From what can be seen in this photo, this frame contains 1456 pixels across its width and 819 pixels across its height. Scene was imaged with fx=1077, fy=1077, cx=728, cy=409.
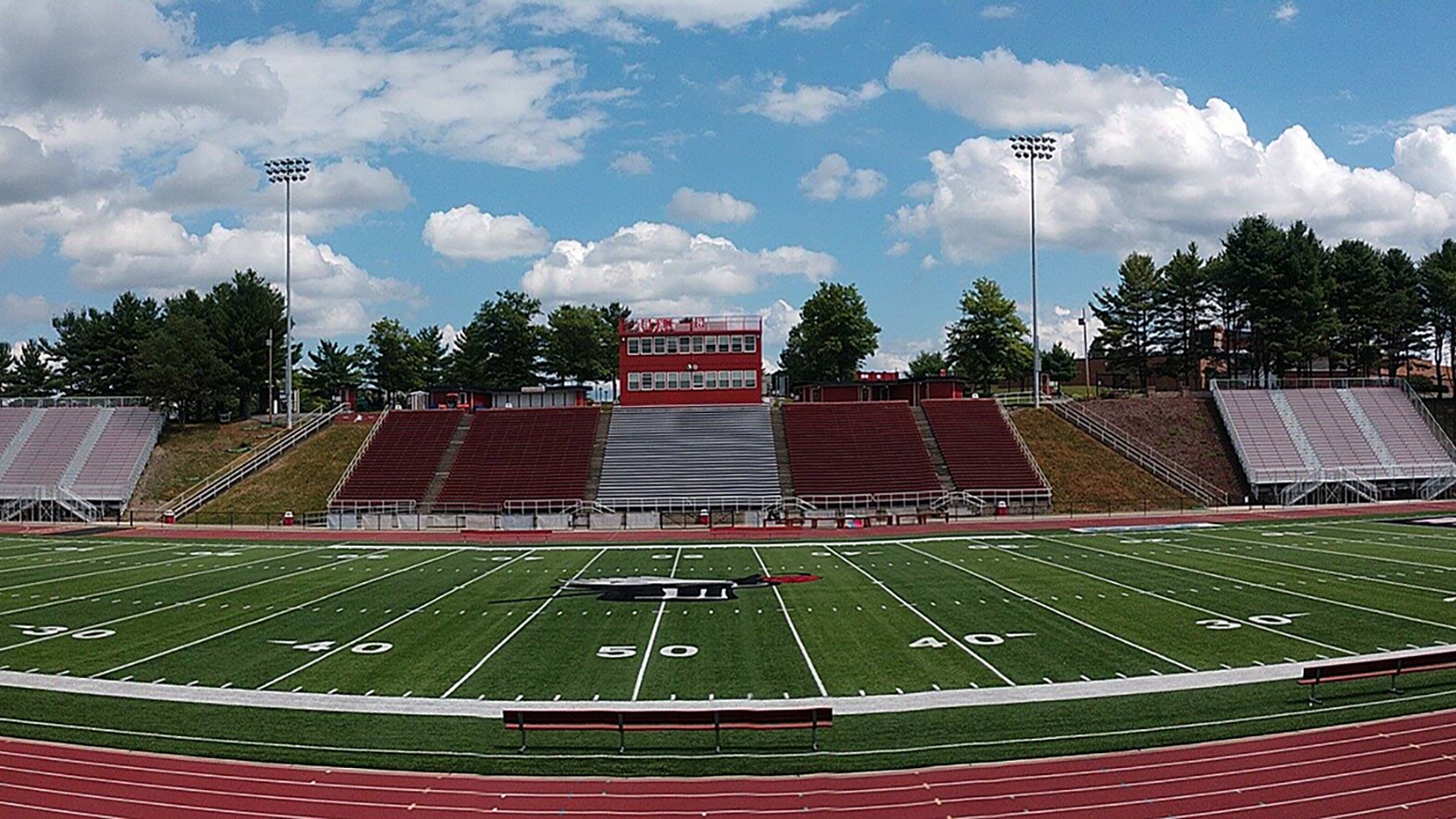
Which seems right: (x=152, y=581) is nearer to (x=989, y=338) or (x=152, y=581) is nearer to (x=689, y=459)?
(x=689, y=459)

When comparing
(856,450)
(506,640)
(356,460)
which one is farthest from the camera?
(356,460)

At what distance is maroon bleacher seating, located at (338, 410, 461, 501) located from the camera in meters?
58.0

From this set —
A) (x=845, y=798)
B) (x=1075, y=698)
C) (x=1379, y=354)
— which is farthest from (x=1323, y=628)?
(x=1379, y=354)

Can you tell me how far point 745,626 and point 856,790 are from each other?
1068 centimetres

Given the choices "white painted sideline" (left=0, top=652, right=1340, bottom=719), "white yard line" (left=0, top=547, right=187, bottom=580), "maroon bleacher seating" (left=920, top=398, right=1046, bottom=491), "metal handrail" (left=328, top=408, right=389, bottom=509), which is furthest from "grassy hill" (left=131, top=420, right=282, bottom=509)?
"white painted sideline" (left=0, top=652, right=1340, bottom=719)

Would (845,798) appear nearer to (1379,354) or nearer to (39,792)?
(39,792)

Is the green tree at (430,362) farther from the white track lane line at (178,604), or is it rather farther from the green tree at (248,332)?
the white track lane line at (178,604)

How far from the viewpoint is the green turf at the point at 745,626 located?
701 inches

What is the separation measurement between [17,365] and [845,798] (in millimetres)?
107334

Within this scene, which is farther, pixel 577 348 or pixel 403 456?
pixel 577 348

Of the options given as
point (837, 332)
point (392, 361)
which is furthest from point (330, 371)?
point (837, 332)

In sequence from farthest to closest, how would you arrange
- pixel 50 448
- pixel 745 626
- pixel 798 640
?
pixel 50 448
pixel 745 626
pixel 798 640

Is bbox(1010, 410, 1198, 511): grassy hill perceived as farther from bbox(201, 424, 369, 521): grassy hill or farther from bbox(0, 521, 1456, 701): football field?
bbox(201, 424, 369, 521): grassy hill

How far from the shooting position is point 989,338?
8750 centimetres
